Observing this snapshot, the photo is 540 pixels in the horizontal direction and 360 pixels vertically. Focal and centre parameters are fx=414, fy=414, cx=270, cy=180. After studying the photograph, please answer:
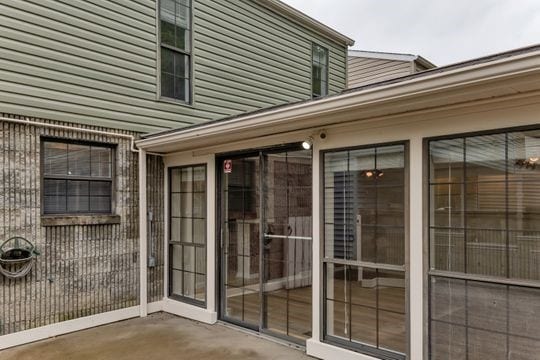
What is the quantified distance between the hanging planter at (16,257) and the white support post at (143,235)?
51.0 inches

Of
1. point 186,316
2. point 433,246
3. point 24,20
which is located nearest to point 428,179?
point 433,246

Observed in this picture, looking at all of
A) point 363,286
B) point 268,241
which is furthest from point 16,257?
point 363,286

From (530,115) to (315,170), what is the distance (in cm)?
185

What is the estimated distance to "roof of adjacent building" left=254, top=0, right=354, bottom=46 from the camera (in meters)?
7.55

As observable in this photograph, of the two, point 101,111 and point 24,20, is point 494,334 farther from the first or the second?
point 24,20

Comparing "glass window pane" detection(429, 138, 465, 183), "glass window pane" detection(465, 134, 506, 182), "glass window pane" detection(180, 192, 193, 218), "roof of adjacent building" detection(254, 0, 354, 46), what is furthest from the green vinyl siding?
"glass window pane" detection(465, 134, 506, 182)

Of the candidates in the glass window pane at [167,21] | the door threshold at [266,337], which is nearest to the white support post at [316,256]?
the door threshold at [266,337]

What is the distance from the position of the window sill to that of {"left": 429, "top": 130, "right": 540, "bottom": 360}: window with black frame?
3763 mm

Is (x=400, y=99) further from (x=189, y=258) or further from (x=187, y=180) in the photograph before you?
(x=189, y=258)

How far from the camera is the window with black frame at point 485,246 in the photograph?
2.83 metres

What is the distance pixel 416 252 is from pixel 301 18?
6.13 m

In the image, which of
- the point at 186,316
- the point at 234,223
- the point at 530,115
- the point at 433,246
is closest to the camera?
the point at 530,115

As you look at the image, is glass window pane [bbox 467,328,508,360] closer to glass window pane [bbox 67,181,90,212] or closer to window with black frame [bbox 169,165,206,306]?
window with black frame [bbox 169,165,206,306]

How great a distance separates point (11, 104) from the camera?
4371 millimetres
